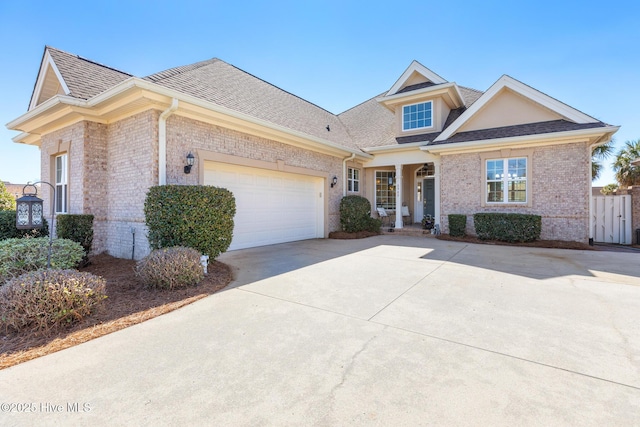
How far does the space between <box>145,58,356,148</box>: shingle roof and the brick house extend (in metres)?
0.07

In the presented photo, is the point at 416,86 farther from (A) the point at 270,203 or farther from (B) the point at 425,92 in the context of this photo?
(A) the point at 270,203

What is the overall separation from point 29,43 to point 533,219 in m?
16.8

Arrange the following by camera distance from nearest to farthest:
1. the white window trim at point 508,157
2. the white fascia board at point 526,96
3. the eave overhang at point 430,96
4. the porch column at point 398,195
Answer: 1. the white fascia board at point 526,96
2. the white window trim at point 508,157
3. the eave overhang at point 430,96
4. the porch column at point 398,195

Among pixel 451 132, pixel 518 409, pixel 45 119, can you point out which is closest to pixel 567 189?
pixel 451 132

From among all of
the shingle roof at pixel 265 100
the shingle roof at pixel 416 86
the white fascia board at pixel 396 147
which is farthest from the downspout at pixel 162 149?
the shingle roof at pixel 416 86

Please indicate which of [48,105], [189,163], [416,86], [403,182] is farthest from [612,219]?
[48,105]

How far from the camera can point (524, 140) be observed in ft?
32.2

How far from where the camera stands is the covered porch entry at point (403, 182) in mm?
12664

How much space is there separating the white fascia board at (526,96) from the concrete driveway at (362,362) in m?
6.96

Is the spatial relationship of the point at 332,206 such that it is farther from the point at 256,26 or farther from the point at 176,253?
the point at 176,253

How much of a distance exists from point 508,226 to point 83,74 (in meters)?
13.9

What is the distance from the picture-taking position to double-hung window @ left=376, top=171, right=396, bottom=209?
14.4m

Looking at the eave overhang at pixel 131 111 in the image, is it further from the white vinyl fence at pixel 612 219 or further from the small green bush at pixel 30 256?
the white vinyl fence at pixel 612 219

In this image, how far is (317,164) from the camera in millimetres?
11086
